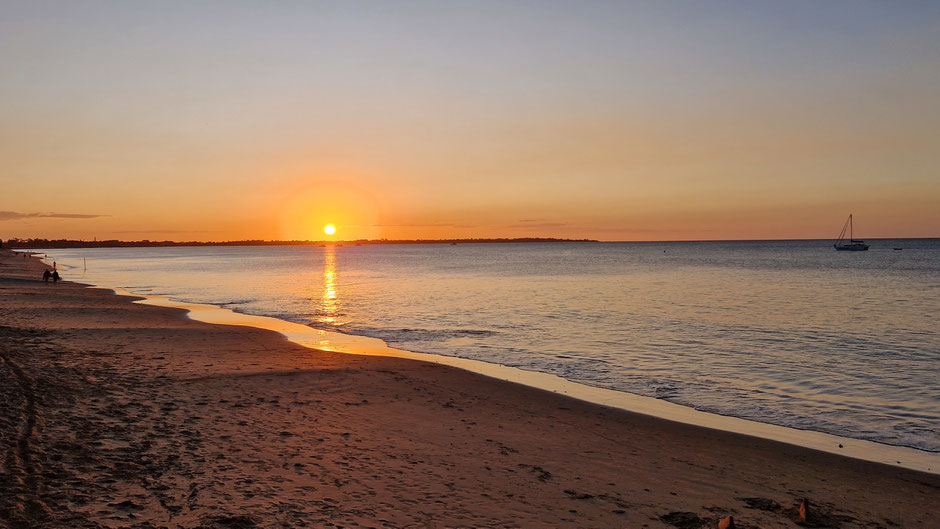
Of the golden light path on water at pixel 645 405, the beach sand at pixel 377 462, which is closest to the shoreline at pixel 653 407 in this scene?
the golden light path on water at pixel 645 405

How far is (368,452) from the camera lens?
8.73m

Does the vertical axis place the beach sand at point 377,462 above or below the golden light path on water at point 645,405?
above

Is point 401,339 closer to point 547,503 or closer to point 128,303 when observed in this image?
point 547,503

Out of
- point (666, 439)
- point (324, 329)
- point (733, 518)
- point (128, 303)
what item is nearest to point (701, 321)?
point (324, 329)

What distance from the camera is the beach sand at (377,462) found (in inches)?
260

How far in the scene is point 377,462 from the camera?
27.2 ft

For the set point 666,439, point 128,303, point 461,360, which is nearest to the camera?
point 666,439

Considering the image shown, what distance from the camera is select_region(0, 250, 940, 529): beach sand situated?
6605 millimetres

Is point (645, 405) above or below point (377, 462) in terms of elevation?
below

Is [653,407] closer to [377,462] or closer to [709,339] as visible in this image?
[377,462]

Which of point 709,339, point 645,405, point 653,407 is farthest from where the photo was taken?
point 709,339

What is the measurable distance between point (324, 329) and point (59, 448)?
57.6ft

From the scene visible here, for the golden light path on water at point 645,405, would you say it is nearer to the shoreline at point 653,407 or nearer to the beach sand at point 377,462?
the shoreline at point 653,407

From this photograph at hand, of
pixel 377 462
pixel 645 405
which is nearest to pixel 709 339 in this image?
pixel 645 405
